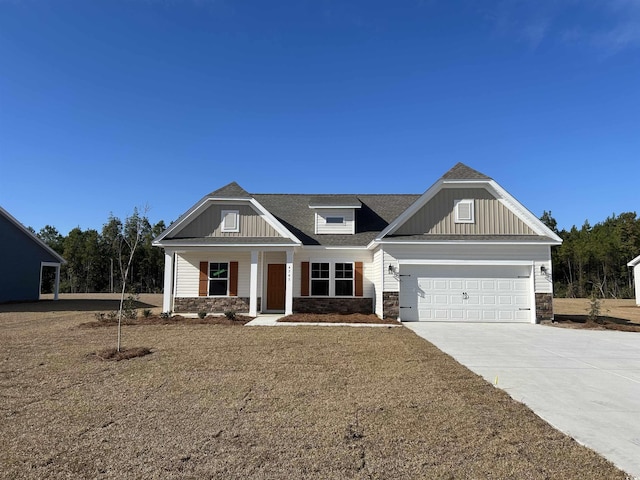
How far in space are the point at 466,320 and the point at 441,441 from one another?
11.2 meters

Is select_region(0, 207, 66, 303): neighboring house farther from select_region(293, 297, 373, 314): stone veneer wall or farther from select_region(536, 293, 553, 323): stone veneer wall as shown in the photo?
select_region(536, 293, 553, 323): stone veneer wall

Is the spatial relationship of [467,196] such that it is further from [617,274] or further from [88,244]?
[88,244]

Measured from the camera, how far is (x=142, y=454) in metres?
3.60

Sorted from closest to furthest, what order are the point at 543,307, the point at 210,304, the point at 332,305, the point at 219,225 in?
1. the point at 543,307
2. the point at 219,225
3. the point at 332,305
4. the point at 210,304

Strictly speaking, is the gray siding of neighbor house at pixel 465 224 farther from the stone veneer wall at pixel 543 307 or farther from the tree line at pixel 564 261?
the tree line at pixel 564 261

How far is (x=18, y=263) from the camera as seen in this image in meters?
23.8

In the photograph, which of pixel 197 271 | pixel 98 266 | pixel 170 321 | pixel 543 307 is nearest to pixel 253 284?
pixel 197 271

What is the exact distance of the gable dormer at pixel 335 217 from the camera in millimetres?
17344

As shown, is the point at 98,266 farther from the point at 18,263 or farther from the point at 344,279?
the point at 344,279

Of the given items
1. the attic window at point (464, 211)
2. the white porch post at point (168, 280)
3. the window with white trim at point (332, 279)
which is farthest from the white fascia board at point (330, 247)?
the white porch post at point (168, 280)

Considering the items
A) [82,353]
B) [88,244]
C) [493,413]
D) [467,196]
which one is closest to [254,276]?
[82,353]

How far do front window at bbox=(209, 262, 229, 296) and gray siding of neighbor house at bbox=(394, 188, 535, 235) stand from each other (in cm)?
733

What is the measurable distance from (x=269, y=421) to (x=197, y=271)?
13222 millimetres

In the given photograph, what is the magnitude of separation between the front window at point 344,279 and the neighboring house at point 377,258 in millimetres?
42
